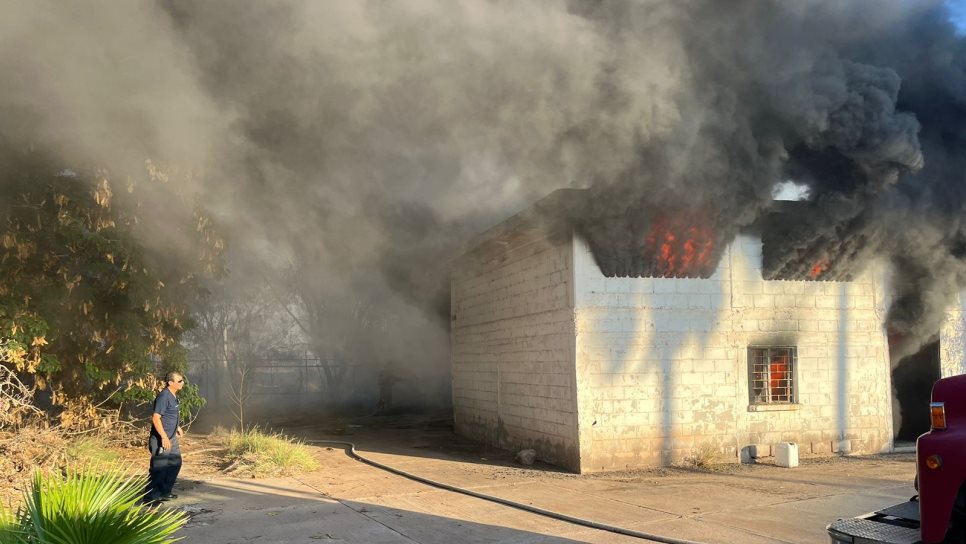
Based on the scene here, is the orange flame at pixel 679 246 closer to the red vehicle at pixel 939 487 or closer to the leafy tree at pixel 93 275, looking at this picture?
the red vehicle at pixel 939 487

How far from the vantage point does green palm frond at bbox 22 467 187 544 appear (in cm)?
271

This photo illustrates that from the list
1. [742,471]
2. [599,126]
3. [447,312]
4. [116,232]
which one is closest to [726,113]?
[599,126]

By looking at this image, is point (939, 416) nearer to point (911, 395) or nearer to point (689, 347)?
point (689, 347)

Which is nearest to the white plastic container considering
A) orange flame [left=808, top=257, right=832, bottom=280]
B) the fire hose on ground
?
orange flame [left=808, top=257, right=832, bottom=280]

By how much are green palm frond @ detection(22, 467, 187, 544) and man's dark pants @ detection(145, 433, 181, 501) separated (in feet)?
13.7

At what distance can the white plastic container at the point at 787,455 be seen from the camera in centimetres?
920

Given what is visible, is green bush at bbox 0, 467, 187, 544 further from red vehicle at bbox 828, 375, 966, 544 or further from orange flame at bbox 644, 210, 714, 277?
orange flame at bbox 644, 210, 714, 277

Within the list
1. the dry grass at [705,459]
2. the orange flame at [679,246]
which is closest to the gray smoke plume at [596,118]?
the orange flame at [679,246]

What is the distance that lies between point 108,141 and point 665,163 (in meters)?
6.12

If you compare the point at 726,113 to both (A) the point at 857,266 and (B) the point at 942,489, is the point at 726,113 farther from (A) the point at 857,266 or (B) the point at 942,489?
(B) the point at 942,489

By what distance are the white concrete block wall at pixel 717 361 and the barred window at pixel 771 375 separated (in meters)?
0.14

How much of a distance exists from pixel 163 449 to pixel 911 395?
11.5m

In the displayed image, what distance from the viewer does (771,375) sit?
9.98 metres

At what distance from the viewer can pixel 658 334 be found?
941 centimetres
